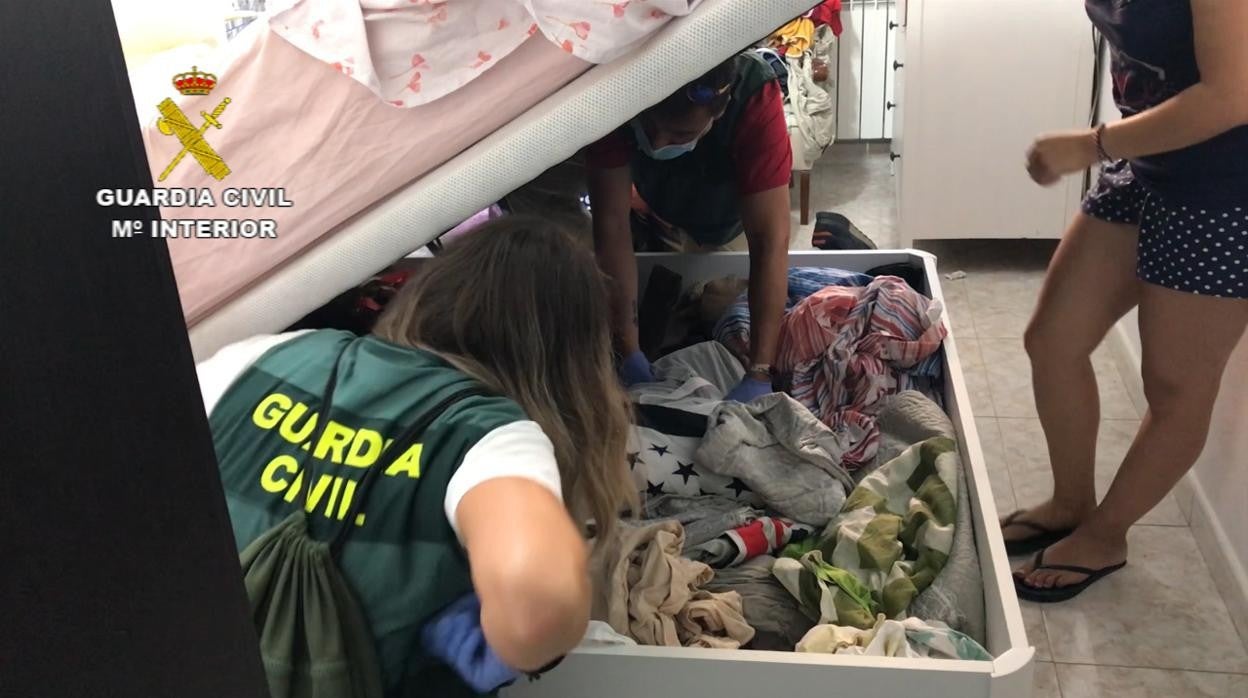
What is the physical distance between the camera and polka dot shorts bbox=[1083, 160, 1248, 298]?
4.37 feet

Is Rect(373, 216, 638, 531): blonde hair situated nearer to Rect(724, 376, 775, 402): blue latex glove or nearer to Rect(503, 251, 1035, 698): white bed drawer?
Rect(503, 251, 1035, 698): white bed drawer

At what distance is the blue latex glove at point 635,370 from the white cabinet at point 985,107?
1.53 m

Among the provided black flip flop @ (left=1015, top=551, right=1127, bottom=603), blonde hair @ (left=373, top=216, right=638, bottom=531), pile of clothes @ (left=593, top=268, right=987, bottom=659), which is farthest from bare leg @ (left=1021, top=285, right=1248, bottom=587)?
blonde hair @ (left=373, top=216, right=638, bottom=531)

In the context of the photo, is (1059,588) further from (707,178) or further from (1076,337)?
(707,178)

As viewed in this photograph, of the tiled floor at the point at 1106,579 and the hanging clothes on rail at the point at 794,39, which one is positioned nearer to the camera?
the tiled floor at the point at 1106,579

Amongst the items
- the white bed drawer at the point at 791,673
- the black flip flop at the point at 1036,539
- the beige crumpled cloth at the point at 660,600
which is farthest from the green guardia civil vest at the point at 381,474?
the black flip flop at the point at 1036,539

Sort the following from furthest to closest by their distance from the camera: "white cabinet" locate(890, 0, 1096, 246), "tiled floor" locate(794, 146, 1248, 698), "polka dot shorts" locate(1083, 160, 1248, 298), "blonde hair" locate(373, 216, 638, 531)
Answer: "white cabinet" locate(890, 0, 1096, 246) < "tiled floor" locate(794, 146, 1248, 698) < "polka dot shorts" locate(1083, 160, 1248, 298) < "blonde hair" locate(373, 216, 638, 531)

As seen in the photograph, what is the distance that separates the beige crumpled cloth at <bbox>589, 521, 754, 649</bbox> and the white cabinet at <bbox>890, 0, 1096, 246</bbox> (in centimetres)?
200

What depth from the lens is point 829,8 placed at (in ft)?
12.7

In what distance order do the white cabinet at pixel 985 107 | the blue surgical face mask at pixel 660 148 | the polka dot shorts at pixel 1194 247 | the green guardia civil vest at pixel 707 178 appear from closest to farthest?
the polka dot shorts at pixel 1194 247, the blue surgical face mask at pixel 660 148, the green guardia civil vest at pixel 707 178, the white cabinet at pixel 985 107

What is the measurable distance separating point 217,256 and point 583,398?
22.4 inches

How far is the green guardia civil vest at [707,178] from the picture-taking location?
5.82ft

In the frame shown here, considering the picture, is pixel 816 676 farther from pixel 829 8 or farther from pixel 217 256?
pixel 829 8

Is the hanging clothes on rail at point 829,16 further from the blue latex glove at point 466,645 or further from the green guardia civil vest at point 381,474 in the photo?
the blue latex glove at point 466,645
